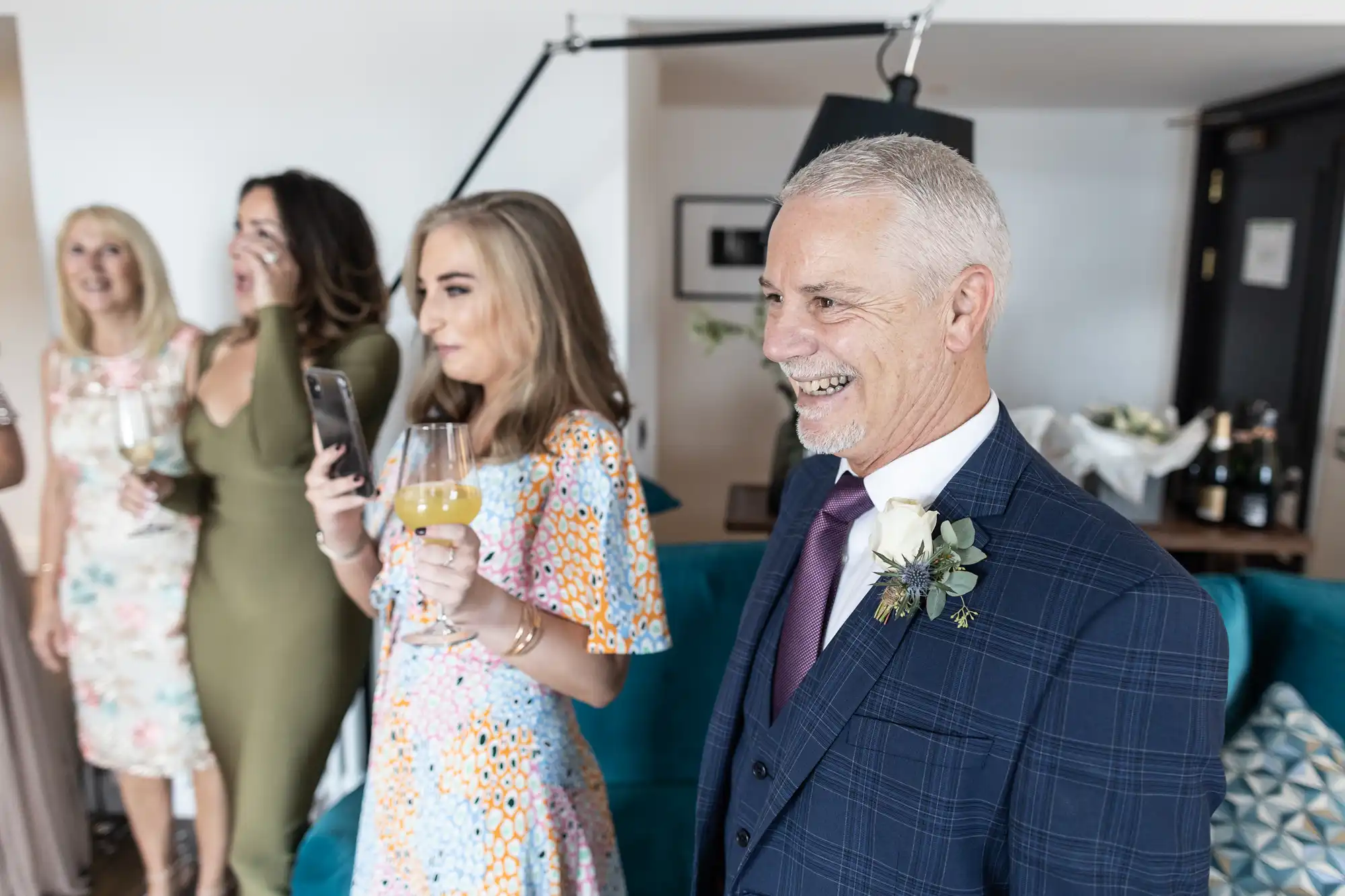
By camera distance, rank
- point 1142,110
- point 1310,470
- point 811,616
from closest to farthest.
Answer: point 811,616 → point 1310,470 → point 1142,110

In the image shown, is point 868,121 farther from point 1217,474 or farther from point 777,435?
point 1217,474

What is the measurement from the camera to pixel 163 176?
2.21m

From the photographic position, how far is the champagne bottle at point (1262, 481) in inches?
107

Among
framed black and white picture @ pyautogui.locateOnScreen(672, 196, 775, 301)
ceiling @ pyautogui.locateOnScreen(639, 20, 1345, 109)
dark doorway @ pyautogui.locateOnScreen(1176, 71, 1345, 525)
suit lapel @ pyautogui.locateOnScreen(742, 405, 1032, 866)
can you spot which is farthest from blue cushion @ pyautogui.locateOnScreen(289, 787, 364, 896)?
dark doorway @ pyautogui.locateOnScreen(1176, 71, 1345, 525)

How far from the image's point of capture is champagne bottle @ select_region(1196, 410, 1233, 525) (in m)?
2.73

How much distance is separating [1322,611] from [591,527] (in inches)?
53.7

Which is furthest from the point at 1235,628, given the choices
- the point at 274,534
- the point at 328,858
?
the point at 274,534

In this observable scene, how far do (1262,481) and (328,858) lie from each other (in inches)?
99.4

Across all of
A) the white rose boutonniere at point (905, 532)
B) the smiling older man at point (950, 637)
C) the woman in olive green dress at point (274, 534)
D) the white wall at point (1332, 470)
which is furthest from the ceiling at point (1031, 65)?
the white rose boutonniere at point (905, 532)

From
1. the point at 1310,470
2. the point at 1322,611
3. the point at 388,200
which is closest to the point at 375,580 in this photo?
the point at 388,200

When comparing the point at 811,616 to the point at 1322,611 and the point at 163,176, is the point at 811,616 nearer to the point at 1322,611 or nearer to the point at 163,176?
the point at 1322,611

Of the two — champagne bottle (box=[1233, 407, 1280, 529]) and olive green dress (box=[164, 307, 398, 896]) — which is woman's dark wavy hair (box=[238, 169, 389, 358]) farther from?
champagne bottle (box=[1233, 407, 1280, 529])

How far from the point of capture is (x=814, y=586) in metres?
1.13

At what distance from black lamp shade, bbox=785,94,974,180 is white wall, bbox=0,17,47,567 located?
4.81ft
